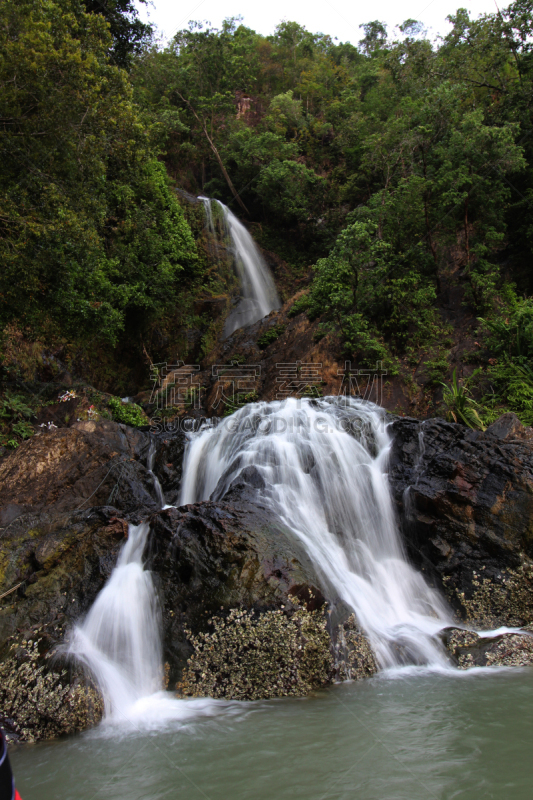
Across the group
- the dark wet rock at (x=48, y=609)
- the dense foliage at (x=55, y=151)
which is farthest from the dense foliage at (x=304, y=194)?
the dark wet rock at (x=48, y=609)

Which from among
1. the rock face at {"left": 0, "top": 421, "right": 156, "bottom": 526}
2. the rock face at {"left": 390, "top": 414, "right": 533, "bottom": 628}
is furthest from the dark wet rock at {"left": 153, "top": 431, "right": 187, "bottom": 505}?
the rock face at {"left": 390, "top": 414, "right": 533, "bottom": 628}

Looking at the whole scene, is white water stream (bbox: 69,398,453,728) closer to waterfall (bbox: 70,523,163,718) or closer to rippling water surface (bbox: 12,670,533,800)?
waterfall (bbox: 70,523,163,718)

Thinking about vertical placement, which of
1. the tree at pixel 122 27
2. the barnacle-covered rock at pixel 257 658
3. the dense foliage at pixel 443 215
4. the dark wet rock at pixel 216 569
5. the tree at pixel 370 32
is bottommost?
the barnacle-covered rock at pixel 257 658

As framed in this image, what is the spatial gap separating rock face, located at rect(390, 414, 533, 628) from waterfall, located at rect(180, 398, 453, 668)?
0.27 m

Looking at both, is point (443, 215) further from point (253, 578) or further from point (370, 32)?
point (370, 32)

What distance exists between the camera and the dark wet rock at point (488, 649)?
4.49 meters

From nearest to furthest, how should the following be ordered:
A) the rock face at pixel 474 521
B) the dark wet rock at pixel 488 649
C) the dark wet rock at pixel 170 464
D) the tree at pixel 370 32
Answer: the dark wet rock at pixel 488 649 < the rock face at pixel 474 521 < the dark wet rock at pixel 170 464 < the tree at pixel 370 32

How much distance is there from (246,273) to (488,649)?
1664cm

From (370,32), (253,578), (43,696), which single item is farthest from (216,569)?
(370,32)

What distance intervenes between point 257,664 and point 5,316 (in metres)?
7.43

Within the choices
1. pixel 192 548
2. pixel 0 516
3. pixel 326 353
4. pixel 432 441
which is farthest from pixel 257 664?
pixel 326 353

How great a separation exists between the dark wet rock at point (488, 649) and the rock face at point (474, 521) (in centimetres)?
53

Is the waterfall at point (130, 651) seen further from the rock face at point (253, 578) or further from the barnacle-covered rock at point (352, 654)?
the barnacle-covered rock at point (352, 654)

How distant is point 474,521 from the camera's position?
5.75m
